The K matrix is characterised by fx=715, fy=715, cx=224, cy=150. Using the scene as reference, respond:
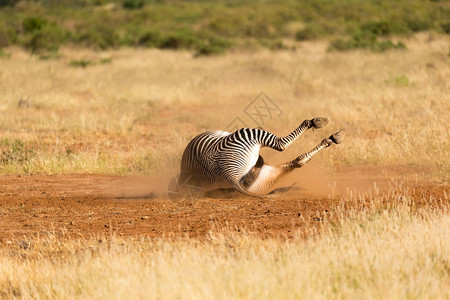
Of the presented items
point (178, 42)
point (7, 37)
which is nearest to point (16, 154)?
point (7, 37)

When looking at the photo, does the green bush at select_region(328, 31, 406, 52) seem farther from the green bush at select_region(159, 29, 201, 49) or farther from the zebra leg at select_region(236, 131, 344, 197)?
the zebra leg at select_region(236, 131, 344, 197)

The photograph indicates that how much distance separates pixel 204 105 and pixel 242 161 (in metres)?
10.7

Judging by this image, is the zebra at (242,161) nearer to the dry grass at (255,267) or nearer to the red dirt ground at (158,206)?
the red dirt ground at (158,206)

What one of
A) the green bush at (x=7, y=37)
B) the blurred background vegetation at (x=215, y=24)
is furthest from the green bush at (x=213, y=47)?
the green bush at (x=7, y=37)

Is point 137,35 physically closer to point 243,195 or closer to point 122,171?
point 122,171

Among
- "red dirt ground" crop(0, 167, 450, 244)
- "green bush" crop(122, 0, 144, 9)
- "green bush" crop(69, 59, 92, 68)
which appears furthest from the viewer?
"green bush" crop(122, 0, 144, 9)

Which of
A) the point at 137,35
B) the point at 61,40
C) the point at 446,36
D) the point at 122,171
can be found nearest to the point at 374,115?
→ the point at 122,171

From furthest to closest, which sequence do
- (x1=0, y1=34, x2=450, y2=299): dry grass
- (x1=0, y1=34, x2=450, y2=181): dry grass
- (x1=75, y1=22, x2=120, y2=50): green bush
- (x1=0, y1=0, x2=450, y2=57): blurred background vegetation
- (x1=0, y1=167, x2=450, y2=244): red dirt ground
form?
(x1=75, y1=22, x2=120, y2=50): green bush, (x1=0, y1=0, x2=450, y2=57): blurred background vegetation, (x1=0, y1=34, x2=450, y2=181): dry grass, (x1=0, y1=167, x2=450, y2=244): red dirt ground, (x1=0, y1=34, x2=450, y2=299): dry grass

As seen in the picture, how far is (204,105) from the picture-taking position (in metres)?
18.6

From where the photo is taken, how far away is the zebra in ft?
26.2

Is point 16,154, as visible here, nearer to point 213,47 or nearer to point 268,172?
point 268,172

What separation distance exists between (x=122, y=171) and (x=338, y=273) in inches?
248

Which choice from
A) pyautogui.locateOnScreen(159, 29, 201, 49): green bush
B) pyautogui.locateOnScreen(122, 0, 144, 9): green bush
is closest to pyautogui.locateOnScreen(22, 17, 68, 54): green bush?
pyautogui.locateOnScreen(159, 29, 201, 49): green bush

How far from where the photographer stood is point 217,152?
323 inches
